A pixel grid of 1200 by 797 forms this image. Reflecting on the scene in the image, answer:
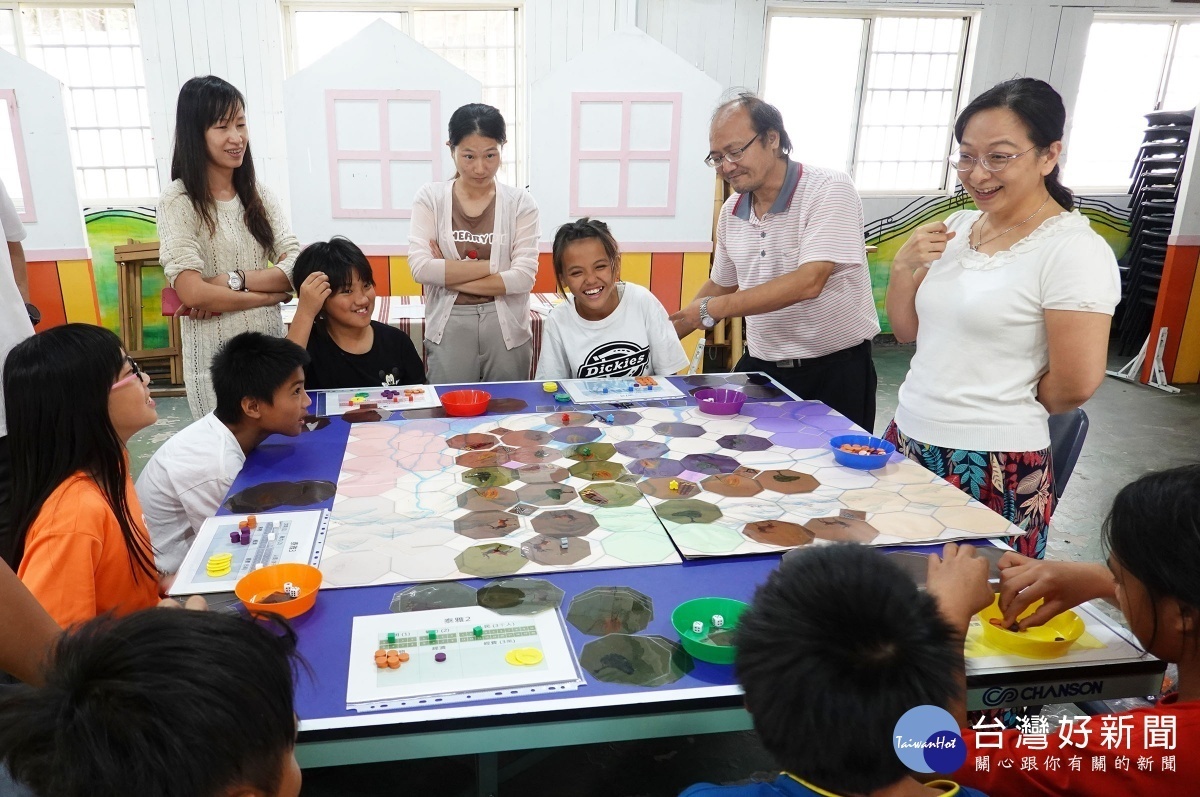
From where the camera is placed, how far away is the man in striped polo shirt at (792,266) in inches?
83.7

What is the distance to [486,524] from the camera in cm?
139

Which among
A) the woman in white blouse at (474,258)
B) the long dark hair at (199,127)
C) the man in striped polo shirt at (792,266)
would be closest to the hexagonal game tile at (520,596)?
the man in striped polo shirt at (792,266)

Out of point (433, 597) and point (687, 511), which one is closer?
point (433, 597)

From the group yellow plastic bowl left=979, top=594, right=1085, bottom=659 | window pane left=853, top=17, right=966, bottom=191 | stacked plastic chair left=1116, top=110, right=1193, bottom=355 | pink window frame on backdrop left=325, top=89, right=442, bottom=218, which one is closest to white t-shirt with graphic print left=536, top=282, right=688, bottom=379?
yellow plastic bowl left=979, top=594, right=1085, bottom=659

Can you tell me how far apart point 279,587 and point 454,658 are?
1.06 ft

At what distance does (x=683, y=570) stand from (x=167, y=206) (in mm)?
1844

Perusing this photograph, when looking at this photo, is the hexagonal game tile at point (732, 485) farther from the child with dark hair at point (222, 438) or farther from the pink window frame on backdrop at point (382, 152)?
the pink window frame on backdrop at point (382, 152)

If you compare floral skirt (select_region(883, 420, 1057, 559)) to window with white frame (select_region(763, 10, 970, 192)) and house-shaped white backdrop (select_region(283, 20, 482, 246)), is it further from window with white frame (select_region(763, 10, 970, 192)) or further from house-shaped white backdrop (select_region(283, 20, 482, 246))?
window with white frame (select_region(763, 10, 970, 192))

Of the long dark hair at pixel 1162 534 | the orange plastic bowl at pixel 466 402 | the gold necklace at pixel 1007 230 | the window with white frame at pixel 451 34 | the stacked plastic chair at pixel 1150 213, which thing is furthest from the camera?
the stacked plastic chair at pixel 1150 213

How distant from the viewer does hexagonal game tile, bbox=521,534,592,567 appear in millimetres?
1268

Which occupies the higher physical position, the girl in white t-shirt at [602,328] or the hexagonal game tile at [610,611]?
the girl in white t-shirt at [602,328]

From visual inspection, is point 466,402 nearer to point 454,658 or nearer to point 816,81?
point 454,658

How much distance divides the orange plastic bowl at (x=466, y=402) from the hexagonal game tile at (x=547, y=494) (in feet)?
1.58

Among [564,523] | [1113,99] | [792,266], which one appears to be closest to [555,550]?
[564,523]
